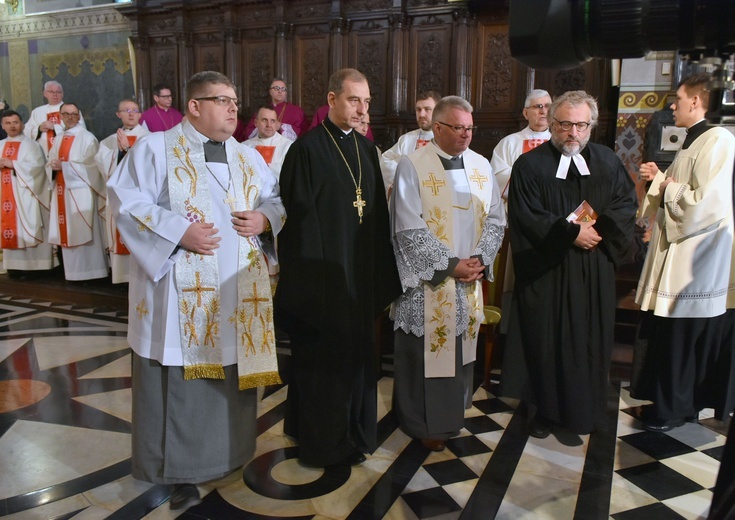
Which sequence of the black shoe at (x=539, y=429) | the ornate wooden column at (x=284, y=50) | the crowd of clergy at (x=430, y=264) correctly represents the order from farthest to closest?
1. the ornate wooden column at (x=284, y=50)
2. the black shoe at (x=539, y=429)
3. the crowd of clergy at (x=430, y=264)

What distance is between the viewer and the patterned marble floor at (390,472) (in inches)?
107

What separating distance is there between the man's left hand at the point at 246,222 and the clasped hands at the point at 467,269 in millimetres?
1096

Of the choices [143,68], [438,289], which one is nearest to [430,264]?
[438,289]

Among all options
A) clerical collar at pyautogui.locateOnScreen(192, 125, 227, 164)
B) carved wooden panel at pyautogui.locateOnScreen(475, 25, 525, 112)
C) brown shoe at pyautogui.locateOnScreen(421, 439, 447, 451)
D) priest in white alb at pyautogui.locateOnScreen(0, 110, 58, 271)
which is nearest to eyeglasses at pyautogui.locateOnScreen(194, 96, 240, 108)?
clerical collar at pyautogui.locateOnScreen(192, 125, 227, 164)

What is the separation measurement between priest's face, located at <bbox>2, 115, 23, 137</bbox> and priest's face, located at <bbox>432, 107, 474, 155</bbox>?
6323 millimetres

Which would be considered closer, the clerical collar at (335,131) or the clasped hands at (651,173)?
the clerical collar at (335,131)

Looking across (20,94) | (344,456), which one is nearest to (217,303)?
(344,456)

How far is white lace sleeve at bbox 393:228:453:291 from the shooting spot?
3131 mm

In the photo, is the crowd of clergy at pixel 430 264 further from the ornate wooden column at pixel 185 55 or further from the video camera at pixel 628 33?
the ornate wooden column at pixel 185 55

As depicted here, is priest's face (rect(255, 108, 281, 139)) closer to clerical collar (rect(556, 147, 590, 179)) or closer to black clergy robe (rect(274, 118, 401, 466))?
black clergy robe (rect(274, 118, 401, 466))

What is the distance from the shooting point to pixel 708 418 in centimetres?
383

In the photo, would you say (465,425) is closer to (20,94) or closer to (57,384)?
(57,384)

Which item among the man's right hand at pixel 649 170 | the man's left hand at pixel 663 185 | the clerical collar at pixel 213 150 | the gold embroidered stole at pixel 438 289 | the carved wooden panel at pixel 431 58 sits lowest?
the gold embroidered stole at pixel 438 289

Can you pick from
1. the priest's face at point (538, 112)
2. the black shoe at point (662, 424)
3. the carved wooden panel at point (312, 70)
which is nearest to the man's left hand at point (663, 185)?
the black shoe at point (662, 424)
